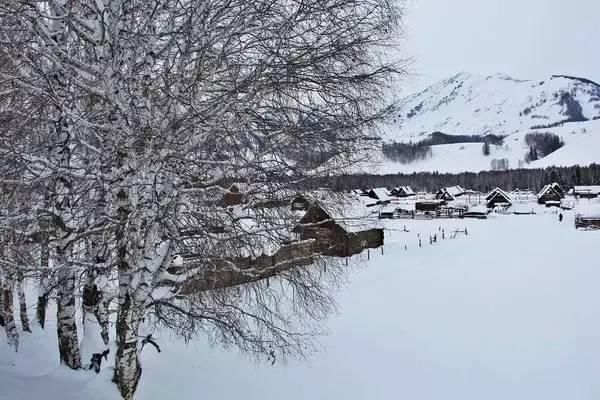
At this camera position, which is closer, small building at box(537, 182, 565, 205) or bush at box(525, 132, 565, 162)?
small building at box(537, 182, 565, 205)

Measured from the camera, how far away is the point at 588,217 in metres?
43.2

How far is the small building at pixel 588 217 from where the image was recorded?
42.3 metres

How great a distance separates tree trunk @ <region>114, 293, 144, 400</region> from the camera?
5.11m

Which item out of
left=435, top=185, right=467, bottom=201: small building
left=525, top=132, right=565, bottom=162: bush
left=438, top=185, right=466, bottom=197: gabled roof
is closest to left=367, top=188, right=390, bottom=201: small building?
left=435, top=185, right=467, bottom=201: small building

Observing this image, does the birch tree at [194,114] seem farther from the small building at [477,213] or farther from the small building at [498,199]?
the small building at [498,199]

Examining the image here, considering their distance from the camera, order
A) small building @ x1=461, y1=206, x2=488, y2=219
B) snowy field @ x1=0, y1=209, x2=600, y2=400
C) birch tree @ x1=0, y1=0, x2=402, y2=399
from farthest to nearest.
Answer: small building @ x1=461, y1=206, x2=488, y2=219
snowy field @ x1=0, y1=209, x2=600, y2=400
birch tree @ x1=0, y1=0, x2=402, y2=399

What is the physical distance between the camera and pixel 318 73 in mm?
5062

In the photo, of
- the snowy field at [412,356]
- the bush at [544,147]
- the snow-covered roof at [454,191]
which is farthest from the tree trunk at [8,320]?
the bush at [544,147]

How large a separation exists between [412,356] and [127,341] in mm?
6553

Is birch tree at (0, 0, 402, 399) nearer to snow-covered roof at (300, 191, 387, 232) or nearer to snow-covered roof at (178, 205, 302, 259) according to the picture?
snow-covered roof at (178, 205, 302, 259)

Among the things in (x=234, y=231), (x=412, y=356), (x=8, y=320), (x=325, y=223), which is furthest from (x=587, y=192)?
(x=234, y=231)

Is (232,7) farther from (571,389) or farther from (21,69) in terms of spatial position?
(571,389)

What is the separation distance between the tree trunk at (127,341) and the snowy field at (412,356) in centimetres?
47

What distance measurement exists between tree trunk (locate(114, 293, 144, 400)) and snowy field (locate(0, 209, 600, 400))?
47cm
